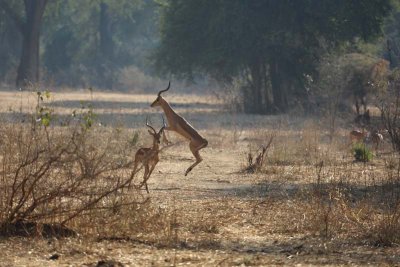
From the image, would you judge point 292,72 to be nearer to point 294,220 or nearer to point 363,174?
point 363,174

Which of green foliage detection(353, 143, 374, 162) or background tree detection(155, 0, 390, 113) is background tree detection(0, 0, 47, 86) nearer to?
background tree detection(155, 0, 390, 113)

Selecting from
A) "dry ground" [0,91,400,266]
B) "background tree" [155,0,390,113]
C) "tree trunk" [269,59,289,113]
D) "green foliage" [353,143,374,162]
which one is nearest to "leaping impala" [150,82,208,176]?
"dry ground" [0,91,400,266]

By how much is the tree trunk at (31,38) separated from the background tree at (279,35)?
12.5 m

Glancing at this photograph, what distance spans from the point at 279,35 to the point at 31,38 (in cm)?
1674

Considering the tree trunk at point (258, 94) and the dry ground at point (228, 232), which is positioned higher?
the tree trunk at point (258, 94)

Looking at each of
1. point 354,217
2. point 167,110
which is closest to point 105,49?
point 167,110

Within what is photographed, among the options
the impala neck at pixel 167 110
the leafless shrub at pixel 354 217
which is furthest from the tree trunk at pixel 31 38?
the leafless shrub at pixel 354 217

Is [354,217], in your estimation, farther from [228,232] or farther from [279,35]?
[279,35]

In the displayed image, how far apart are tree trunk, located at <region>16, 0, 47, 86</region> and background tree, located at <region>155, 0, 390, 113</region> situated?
490 inches

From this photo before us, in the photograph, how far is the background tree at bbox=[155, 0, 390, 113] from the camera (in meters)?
33.3

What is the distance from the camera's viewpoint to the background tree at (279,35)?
33.3 meters

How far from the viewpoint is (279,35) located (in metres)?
33.3

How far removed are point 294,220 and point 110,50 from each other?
66150mm

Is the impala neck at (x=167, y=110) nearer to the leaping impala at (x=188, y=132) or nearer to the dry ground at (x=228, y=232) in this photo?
the leaping impala at (x=188, y=132)
